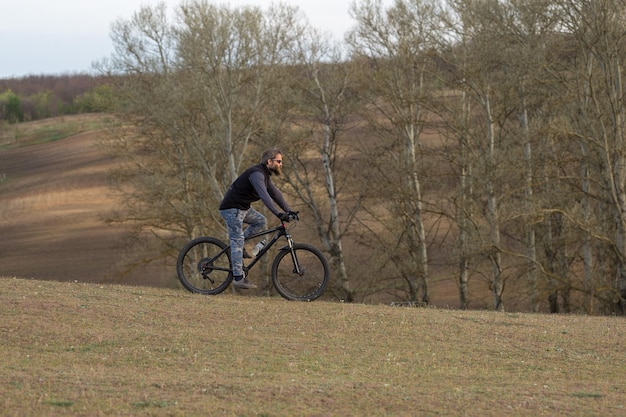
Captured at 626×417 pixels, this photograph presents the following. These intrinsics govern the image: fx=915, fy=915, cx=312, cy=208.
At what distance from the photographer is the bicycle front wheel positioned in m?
14.7

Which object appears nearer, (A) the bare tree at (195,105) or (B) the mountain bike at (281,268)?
(B) the mountain bike at (281,268)

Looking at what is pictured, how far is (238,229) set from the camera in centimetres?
1447

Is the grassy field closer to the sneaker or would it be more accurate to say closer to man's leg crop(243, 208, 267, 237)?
the sneaker

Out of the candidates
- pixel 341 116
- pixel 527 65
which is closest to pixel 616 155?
pixel 527 65

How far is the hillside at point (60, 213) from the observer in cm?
6072

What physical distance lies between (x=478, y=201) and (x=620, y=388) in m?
28.1

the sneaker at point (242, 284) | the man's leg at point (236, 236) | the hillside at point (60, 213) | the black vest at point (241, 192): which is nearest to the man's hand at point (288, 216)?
the black vest at point (241, 192)

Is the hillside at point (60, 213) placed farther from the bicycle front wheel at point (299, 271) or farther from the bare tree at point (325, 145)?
the bicycle front wheel at point (299, 271)

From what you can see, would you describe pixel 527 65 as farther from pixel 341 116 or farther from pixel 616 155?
pixel 341 116

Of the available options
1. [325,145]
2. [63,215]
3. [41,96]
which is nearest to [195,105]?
[325,145]

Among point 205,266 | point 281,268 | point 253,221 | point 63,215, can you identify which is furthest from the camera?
point 63,215

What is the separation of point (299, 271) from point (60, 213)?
68.1 meters

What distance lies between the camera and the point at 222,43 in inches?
1617

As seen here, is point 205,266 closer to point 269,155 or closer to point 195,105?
point 269,155
